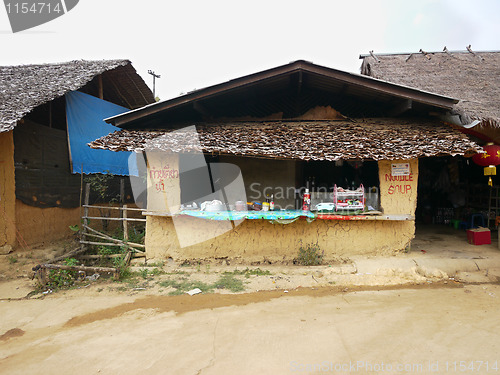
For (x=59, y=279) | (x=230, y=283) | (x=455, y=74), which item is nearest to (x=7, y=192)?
(x=59, y=279)

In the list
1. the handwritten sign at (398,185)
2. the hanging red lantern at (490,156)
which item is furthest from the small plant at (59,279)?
the hanging red lantern at (490,156)

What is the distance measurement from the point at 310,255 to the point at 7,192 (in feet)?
27.9

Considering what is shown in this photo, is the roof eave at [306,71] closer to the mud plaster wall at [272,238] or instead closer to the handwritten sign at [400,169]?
the handwritten sign at [400,169]

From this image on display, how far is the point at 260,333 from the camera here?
3668 mm

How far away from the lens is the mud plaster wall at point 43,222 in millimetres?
7916

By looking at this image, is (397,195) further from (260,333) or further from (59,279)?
(59,279)

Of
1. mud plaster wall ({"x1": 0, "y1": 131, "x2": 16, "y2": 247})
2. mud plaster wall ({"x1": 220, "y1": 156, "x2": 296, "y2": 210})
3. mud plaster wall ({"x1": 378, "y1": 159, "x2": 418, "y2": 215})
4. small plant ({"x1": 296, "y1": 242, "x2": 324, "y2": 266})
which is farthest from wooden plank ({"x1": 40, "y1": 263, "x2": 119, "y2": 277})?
mud plaster wall ({"x1": 378, "y1": 159, "x2": 418, "y2": 215})

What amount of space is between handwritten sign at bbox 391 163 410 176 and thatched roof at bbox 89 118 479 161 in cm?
52

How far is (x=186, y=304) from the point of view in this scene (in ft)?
15.5

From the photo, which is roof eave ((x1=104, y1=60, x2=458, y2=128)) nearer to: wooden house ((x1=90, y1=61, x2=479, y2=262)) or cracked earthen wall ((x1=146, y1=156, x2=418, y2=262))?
wooden house ((x1=90, y1=61, x2=479, y2=262))

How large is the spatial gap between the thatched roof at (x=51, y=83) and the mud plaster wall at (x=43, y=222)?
2.73 meters

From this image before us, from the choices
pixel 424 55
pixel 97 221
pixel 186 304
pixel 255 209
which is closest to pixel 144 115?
pixel 255 209

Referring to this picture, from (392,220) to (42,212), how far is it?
398 inches

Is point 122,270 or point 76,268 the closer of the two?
point 76,268
